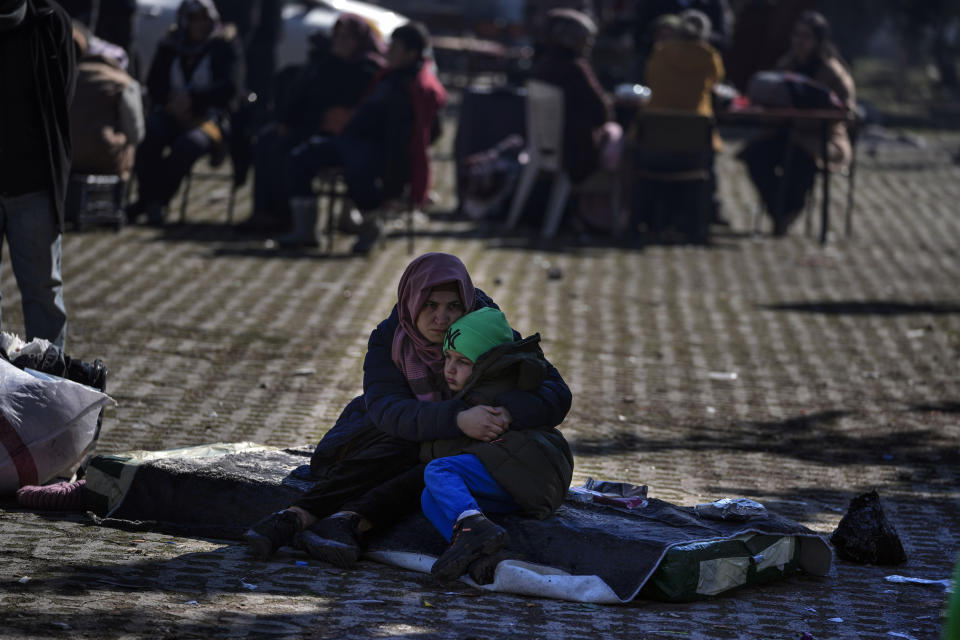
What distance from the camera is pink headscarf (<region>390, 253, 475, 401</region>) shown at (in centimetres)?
537

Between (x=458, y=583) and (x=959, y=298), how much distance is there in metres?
9.21

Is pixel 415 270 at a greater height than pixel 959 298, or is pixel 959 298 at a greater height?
pixel 415 270

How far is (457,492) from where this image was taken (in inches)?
199

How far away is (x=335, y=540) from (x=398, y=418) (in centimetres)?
45

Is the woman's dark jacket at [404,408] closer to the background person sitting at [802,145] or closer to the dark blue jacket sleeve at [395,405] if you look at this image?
the dark blue jacket sleeve at [395,405]

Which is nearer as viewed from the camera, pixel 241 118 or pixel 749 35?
pixel 241 118

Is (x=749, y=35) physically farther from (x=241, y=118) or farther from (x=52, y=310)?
(x=52, y=310)

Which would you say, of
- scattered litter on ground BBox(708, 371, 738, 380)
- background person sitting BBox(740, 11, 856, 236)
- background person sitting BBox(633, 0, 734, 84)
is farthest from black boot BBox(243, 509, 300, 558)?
background person sitting BBox(633, 0, 734, 84)

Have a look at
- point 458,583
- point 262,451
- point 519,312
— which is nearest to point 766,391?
point 519,312

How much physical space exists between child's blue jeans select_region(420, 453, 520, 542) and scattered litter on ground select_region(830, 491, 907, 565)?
1.31 metres

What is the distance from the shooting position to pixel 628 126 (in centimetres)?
1582

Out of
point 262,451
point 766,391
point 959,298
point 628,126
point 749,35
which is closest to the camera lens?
point 262,451

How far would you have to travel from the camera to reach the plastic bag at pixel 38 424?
5.79m

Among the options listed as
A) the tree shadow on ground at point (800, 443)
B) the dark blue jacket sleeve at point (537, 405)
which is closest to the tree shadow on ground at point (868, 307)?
the tree shadow on ground at point (800, 443)
